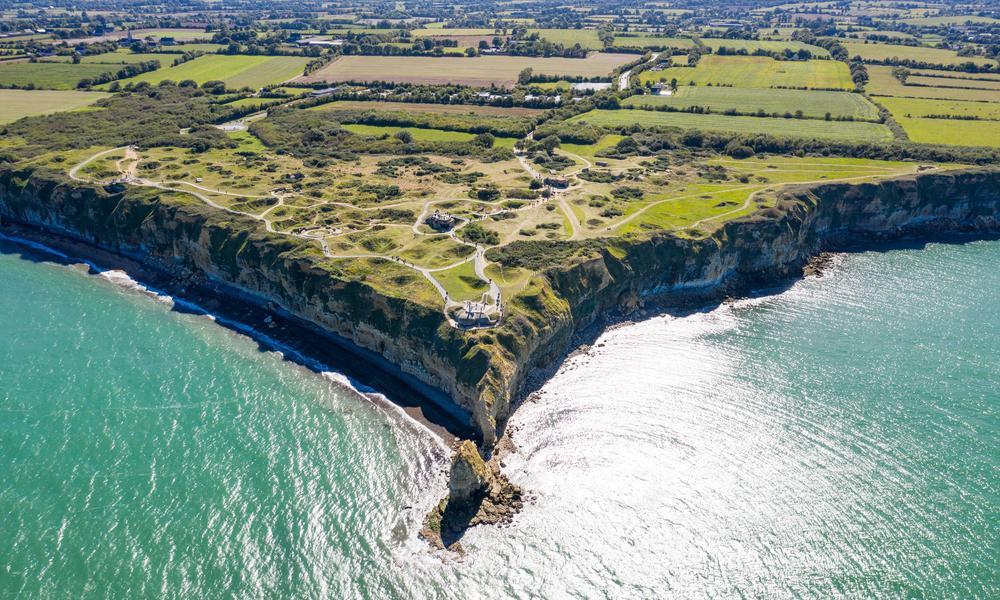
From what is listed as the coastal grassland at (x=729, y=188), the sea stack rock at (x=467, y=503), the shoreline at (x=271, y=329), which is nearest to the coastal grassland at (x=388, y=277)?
the shoreline at (x=271, y=329)

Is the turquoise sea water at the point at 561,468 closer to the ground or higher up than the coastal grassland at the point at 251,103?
closer to the ground

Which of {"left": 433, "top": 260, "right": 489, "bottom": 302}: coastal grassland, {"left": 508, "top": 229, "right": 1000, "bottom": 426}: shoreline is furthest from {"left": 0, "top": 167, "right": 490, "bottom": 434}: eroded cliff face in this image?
{"left": 508, "top": 229, "right": 1000, "bottom": 426}: shoreline

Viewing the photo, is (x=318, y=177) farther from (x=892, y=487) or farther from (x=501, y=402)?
(x=892, y=487)

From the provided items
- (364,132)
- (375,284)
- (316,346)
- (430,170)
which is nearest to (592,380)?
(375,284)

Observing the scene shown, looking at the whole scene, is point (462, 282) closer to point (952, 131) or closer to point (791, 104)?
point (952, 131)

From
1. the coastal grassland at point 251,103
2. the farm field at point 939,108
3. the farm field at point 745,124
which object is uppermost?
the farm field at point 939,108

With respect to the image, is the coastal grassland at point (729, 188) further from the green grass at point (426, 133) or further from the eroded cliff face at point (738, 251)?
the green grass at point (426, 133)
